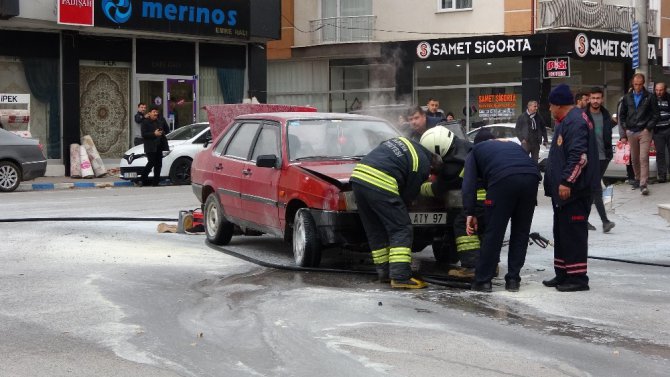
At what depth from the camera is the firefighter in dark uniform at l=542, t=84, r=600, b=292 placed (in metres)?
8.49

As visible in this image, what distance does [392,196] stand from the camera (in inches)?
344

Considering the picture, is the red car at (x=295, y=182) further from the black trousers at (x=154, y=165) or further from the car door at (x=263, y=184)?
the black trousers at (x=154, y=165)

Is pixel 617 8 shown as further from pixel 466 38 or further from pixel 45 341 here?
pixel 45 341

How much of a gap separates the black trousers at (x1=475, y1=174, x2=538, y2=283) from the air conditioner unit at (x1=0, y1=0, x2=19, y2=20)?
1841cm

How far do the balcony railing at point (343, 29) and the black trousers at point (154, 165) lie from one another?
15796mm

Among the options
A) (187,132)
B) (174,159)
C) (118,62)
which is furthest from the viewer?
(118,62)

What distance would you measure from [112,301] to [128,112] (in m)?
21.0

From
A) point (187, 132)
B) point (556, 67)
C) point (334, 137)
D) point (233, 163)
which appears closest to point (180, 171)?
point (187, 132)

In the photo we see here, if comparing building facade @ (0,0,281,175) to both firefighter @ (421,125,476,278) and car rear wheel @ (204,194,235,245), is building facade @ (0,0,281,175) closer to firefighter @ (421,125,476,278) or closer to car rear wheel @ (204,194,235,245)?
car rear wheel @ (204,194,235,245)

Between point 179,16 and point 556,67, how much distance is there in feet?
39.7

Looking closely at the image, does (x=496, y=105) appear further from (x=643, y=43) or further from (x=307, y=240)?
(x=307, y=240)

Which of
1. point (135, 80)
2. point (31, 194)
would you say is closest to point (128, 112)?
point (135, 80)

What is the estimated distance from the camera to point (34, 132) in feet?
87.5

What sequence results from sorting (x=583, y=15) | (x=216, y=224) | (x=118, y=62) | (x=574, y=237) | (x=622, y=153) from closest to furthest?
(x=574, y=237) < (x=216, y=224) < (x=622, y=153) < (x=118, y=62) < (x=583, y=15)
